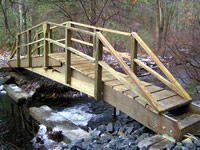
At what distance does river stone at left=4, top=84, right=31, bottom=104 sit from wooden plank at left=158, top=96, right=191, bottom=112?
5.08m

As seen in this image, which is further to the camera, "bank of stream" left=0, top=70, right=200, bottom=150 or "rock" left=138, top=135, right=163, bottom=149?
"bank of stream" left=0, top=70, right=200, bottom=150

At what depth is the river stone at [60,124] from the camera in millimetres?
4793

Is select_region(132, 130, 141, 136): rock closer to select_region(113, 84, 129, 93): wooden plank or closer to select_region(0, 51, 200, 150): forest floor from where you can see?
select_region(0, 51, 200, 150): forest floor

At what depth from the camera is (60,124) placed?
5504mm

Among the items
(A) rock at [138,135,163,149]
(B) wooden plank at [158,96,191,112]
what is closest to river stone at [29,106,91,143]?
(A) rock at [138,135,163,149]

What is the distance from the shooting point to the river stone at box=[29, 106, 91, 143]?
479cm

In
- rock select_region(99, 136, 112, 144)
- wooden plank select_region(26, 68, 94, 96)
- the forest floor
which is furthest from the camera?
wooden plank select_region(26, 68, 94, 96)

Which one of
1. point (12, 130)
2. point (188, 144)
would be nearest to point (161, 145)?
point (188, 144)

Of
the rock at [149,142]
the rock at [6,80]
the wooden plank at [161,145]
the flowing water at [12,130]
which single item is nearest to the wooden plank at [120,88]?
the rock at [149,142]

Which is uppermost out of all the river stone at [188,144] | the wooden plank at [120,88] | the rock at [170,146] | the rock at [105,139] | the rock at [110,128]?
the wooden plank at [120,88]

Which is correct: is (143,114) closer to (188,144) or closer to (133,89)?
(133,89)

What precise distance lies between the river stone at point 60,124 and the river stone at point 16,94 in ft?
4.18

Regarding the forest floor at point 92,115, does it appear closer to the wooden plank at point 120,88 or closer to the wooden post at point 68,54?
the wooden plank at point 120,88

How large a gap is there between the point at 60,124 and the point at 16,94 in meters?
3.13
